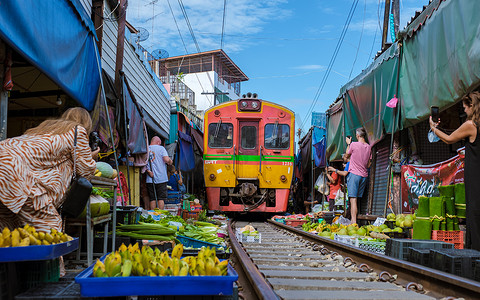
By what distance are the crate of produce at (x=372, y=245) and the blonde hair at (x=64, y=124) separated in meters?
3.93

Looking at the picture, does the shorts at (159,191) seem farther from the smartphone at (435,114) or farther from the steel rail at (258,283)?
the smartphone at (435,114)

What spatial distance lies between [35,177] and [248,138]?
10.2 meters

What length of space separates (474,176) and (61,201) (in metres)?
4.11

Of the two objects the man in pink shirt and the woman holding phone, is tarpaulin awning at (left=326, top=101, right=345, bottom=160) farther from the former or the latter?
the woman holding phone

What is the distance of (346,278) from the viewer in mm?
4191

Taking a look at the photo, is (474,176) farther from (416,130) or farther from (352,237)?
(416,130)

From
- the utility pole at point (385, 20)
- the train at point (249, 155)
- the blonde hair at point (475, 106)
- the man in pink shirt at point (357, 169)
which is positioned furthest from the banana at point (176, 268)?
the utility pole at point (385, 20)

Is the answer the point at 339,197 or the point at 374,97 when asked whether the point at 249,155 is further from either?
the point at 374,97

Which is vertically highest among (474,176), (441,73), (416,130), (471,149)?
(441,73)

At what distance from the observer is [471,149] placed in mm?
4727

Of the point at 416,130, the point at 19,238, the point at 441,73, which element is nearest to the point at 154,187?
the point at 416,130

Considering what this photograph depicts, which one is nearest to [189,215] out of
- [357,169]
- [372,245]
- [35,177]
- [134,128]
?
[134,128]

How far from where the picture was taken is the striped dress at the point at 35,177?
3.14 metres

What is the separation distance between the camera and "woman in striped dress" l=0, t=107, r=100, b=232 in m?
3.15
